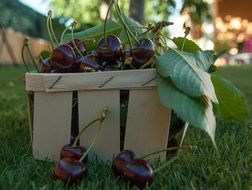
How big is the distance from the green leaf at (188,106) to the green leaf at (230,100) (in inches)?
7.5

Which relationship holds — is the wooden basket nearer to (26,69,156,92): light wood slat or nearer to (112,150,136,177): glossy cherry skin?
(26,69,156,92): light wood slat

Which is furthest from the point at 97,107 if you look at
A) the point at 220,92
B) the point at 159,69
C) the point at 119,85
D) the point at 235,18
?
the point at 235,18

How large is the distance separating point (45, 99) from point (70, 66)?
0.11m

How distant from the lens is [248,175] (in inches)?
44.3

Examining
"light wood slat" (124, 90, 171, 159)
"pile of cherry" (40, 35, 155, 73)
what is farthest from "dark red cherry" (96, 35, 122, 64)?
"light wood slat" (124, 90, 171, 159)

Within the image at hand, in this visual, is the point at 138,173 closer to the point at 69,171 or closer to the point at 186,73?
the point at 69,171

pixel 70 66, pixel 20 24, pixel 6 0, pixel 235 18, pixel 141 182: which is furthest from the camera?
pixel 235 18

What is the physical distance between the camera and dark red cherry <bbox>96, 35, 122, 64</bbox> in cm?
125

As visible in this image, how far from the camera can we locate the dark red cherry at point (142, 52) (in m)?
1.21

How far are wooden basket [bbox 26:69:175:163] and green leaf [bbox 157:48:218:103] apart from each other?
0.16ft

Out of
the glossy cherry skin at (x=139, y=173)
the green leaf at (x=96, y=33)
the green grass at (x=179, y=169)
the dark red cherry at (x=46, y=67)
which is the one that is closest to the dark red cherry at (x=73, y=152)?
the green grass at (x=179, y=169)

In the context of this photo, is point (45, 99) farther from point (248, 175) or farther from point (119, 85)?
point (248, 175)

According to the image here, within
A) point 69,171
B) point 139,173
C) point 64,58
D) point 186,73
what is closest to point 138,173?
point 139,173

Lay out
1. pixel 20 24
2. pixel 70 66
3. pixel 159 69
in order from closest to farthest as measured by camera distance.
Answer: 1. pixel 159 69
2. pixel 70 66
3. pixel 20 24
